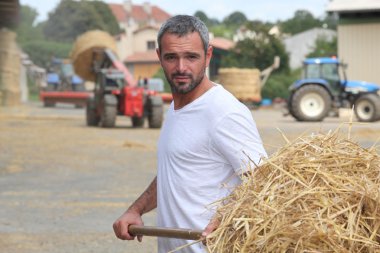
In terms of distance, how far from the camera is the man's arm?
13.9 ft

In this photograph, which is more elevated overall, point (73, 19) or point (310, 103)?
point (73, 19)

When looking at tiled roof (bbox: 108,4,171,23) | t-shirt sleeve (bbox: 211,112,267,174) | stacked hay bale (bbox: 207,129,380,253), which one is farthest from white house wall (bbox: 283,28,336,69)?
stacked hay bale (bbox: 207,129,380,253)

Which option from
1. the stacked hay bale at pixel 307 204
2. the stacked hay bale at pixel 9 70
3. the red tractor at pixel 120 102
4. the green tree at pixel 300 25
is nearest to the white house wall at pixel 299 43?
the green tree at pixel 300 25

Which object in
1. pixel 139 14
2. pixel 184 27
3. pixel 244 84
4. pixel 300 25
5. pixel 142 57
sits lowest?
pixel 142 57

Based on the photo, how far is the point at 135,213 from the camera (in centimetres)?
440

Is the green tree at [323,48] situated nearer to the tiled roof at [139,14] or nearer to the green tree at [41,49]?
the green tree at [41,49]

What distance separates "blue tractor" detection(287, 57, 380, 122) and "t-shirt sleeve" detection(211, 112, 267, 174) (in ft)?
84.4

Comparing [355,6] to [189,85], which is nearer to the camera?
[189,85]

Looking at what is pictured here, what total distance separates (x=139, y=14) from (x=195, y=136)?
156 metres

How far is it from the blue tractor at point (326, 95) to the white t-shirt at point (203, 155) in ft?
83.9

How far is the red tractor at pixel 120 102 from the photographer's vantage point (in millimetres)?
27312

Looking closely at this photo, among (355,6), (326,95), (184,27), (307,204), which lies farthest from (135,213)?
(355,6)

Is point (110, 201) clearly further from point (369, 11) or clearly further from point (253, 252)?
point (369, 11)

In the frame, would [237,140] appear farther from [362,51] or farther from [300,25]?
[300,25]
